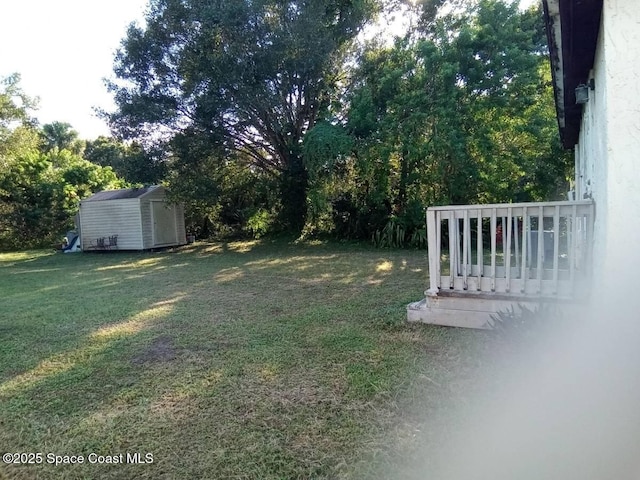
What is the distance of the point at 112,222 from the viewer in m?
14.9

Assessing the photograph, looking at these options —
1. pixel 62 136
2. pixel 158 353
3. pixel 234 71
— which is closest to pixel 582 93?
pixel 158 353

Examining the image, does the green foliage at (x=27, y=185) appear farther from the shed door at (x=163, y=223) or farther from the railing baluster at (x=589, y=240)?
the railing baluster at (x=589, y=240)

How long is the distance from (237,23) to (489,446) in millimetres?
12411

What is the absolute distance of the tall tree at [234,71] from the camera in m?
11.8

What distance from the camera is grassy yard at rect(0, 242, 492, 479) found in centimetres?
218

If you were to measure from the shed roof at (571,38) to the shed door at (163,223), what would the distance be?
13.4 m

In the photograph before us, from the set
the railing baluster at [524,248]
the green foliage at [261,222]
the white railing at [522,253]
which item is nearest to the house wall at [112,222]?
the green foliage at [261,222]

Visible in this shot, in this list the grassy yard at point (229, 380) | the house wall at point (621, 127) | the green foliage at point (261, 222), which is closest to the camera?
the grassy yard at point (229, 380)

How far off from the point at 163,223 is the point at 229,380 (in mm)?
13363

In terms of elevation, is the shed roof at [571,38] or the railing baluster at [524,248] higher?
the shed roof at [571,38]

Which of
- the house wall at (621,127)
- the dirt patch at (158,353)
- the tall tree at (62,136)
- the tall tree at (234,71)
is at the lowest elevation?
the dirt patch at (158,353)

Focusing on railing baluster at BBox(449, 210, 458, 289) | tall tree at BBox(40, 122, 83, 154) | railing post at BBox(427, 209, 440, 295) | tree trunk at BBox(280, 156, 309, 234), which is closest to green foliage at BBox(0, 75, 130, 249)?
tree trunk at BBox(280, 156, 309, 234)

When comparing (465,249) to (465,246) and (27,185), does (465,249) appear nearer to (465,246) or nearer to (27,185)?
(465,246)

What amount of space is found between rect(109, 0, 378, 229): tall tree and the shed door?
8.98 feet
